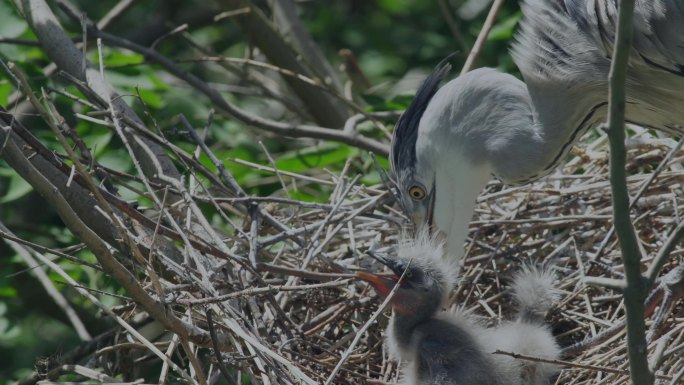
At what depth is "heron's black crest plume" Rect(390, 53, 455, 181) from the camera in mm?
3609

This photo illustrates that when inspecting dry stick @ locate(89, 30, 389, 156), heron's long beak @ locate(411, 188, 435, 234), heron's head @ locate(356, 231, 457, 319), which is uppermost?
dry stick @ locate(89, 30, 389, 156)

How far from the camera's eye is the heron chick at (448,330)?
3.06m

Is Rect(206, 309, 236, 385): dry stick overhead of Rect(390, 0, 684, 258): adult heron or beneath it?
beneath

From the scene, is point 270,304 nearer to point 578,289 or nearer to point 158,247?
point 158,247

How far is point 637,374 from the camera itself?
188cm

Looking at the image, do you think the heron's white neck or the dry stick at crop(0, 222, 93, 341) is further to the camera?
the dry stick at crop(0, 222, 93, 341)

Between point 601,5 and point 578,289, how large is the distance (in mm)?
1029

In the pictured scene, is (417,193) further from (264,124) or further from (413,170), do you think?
(264,124)

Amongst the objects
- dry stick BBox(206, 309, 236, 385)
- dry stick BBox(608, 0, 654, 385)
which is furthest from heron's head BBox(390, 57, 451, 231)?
dry stick BBox(608, 0, 654, 385)

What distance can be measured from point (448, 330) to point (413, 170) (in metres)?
0.69

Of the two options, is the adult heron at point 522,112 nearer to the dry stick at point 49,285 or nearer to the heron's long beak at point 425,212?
the heron's long beak at point 425,212

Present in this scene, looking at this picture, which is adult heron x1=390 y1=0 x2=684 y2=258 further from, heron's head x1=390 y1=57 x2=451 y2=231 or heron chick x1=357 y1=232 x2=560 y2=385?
heron chick x1=357 y1=232 x2=560 y2=385

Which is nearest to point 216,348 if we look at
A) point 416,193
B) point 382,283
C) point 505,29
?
point 382,283

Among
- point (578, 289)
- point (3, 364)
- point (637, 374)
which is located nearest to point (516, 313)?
point (578, 289)
